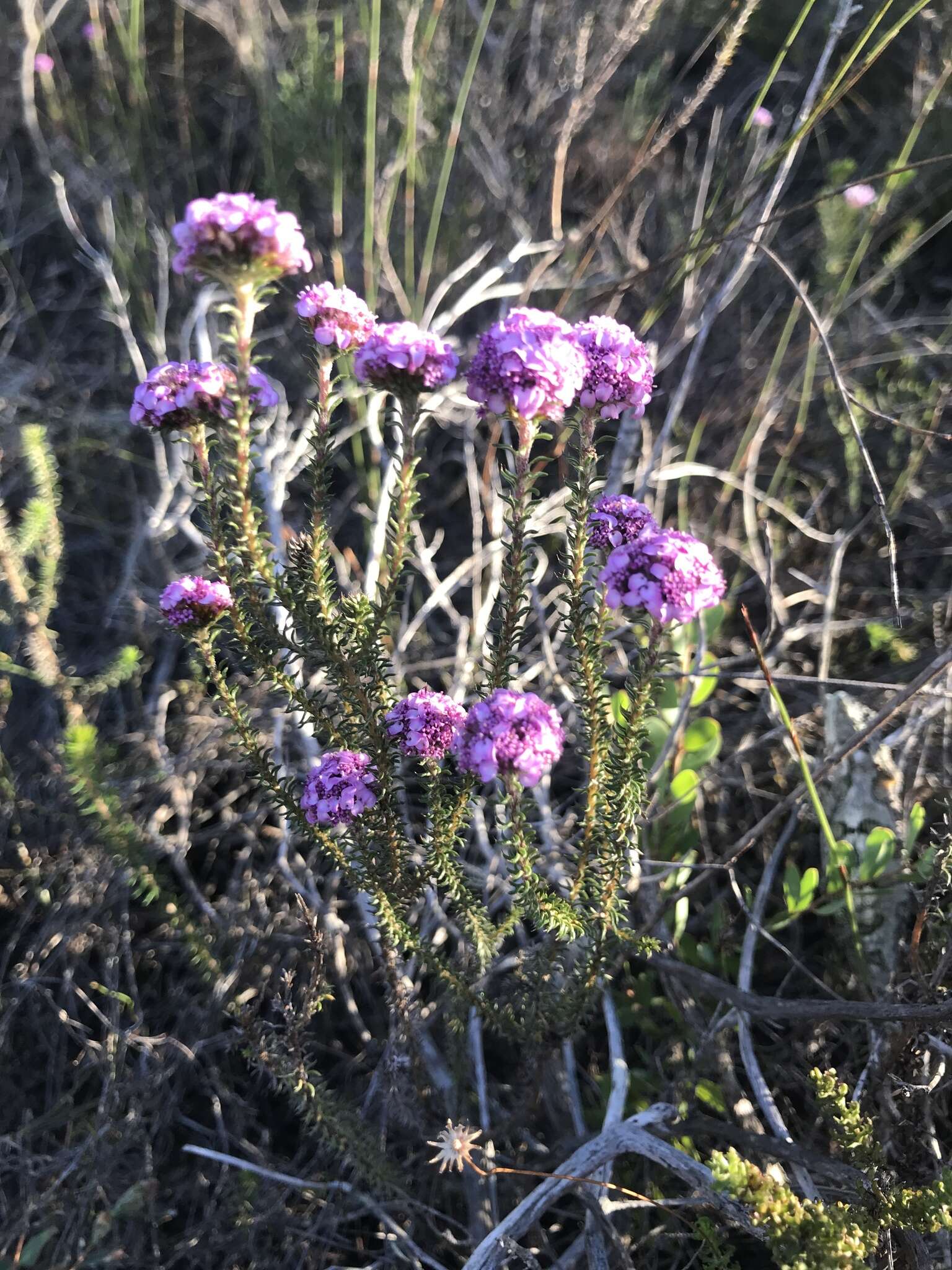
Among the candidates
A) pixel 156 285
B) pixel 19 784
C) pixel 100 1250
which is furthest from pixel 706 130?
pixel 100 1250

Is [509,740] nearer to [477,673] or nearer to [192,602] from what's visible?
[192,602]

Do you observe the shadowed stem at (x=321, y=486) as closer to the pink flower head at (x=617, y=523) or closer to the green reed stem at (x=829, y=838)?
the pink flower head at (x=617, y=523)

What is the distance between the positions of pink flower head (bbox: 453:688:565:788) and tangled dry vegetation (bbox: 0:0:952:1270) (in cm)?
32

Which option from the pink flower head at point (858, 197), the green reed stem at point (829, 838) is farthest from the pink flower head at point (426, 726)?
the pink flower head at point (858, 197)

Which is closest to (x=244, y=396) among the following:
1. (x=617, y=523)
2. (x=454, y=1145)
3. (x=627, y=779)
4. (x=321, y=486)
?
(x=321, y=486)

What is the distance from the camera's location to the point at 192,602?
5.05 feet

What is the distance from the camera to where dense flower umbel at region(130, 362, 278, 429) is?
141 centimetres

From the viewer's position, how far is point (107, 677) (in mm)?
2492

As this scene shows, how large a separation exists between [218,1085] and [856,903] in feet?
5.56

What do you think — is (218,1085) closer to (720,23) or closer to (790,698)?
(790,698)

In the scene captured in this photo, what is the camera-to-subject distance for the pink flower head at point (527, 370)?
51.5 inches

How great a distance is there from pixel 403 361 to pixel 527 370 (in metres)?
0.23

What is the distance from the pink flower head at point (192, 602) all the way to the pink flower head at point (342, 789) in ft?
1.11

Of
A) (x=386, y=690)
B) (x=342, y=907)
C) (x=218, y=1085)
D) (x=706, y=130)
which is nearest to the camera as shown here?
(x=386, y=690)
